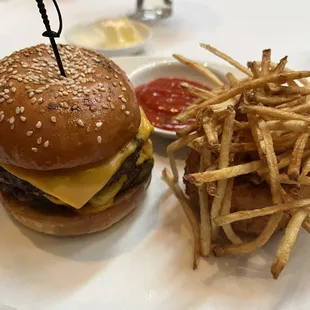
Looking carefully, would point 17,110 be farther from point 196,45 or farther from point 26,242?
point 196,45

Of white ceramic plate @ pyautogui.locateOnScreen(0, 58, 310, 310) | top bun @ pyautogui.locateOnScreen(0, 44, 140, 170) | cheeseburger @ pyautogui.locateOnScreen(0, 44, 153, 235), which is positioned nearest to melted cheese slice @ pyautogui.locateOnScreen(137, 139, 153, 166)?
cheeseburger @ pyautogui.locateOnScreen(0, 44, 153, 235)

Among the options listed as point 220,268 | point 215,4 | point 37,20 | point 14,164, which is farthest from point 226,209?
point 215,4

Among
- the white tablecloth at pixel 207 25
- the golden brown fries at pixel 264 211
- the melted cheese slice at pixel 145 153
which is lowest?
the white tablecloth at pixel 207 25

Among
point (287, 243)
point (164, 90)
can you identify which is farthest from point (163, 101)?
point (287, 243)

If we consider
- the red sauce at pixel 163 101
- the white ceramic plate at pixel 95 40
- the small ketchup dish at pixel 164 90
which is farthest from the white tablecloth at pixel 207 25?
the red sauce at pixel 163 101

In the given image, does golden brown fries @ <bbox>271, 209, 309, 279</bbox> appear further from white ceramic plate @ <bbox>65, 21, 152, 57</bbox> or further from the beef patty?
white ceramic plate @ <bbox>65, 21, 152, 57</bbox>

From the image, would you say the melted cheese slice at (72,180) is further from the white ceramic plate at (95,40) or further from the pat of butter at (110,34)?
the pat of butter at (110,34)

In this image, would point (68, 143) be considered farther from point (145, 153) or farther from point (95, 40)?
point (95, 40)
